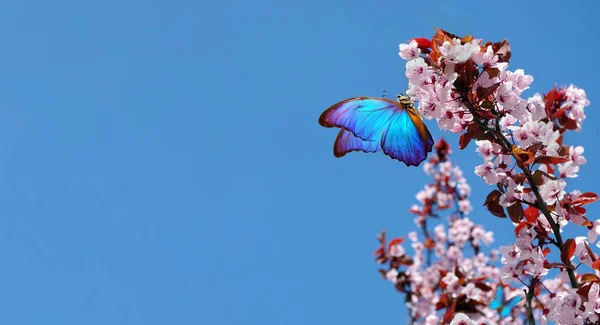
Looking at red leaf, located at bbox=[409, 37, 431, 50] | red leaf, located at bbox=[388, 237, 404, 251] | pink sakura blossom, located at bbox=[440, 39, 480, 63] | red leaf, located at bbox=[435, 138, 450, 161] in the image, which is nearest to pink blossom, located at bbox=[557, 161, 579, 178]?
pink sakura blossom, located at bbox=[440, 39, 480, 63]

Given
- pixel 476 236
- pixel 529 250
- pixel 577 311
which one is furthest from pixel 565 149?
pixel 476 236

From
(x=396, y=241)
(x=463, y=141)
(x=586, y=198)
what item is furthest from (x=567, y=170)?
(x=396, y=241)

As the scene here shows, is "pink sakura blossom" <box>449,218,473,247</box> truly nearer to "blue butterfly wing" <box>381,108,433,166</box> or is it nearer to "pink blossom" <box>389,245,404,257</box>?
"pink blossom" <box>389,245,404,257</box>

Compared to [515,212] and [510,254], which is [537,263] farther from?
[515,212]

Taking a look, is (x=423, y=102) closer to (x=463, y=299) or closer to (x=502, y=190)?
(x=502, y=190)

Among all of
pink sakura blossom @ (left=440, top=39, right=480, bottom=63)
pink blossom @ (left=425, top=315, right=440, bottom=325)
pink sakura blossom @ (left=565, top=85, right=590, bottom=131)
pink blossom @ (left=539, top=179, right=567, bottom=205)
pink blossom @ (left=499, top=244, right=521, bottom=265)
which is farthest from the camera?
pink blossom @ (left=425, top=315, right=440, bottom=325)

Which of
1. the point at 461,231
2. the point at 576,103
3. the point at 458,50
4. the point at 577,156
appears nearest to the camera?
the point at 458,50
